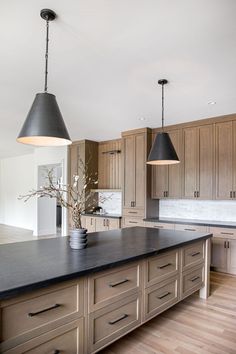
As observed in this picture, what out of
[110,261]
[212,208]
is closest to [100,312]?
[110,261]

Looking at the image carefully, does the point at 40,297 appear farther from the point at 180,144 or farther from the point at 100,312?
the point at 180,144

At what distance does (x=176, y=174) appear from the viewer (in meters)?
5.24

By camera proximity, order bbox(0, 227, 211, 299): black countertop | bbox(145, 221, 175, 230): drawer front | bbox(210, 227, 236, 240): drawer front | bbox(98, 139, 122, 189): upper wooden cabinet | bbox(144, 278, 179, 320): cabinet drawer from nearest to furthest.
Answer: bbox(0, 227, 211, 299): black countertop, bbox(144, 278, 179, 320): cabinet drawer, bbox(210, 227, 236, 240): drawer front, bbox(145, 221, 175, 230): drawer front, bbox(98, 139, 122, 189): upper wooden cabinet

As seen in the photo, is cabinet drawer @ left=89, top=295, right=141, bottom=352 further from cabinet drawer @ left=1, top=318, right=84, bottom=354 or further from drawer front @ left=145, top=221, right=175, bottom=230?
drawer front @ left=145, top=221, right=175, bottom=230

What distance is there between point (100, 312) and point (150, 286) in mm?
638

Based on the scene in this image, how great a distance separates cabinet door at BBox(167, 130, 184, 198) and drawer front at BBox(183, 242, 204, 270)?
1.98 m

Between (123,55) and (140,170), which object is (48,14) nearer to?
(123,55)

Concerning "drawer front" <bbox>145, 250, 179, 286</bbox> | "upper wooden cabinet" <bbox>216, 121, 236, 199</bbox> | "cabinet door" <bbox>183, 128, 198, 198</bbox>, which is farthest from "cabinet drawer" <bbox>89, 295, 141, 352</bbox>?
"cabinet door" <bbox>183, 128, 198, 198</bbox>

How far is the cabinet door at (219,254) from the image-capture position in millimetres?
4395

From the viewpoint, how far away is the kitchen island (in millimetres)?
1495

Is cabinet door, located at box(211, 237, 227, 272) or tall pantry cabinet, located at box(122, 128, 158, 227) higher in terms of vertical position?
tall pantry cabinet, located at box(122, 128, 158, 227)

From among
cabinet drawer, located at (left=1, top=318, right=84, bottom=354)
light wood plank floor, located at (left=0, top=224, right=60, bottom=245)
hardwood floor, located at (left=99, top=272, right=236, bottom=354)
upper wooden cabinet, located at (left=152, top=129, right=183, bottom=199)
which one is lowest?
light wood plank floor, located at (left=0, top=224, right=60, bottom=245)

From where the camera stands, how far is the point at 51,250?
2.28 metres

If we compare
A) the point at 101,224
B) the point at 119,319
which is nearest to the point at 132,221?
the point at 101,224
